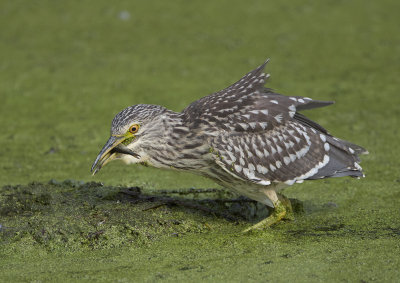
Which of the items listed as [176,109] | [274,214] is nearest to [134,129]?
[274,214]

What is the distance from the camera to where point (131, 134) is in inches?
165

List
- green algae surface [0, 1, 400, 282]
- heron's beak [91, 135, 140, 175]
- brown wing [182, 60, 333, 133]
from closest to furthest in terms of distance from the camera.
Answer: green algae surface [0, 1, 400, 282] < heron's beak [91, 135, 140, 175] < brown wing [182, 60, 333, 133]

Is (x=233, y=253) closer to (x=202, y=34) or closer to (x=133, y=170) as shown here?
(x=133, y=170)

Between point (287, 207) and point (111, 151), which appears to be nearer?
point (111, 151)

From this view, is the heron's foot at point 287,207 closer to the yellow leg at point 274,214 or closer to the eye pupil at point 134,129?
the yellow leg at point 274,214

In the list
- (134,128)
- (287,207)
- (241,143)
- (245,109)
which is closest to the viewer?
(134,128)

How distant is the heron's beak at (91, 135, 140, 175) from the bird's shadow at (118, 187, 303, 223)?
0.52 meters

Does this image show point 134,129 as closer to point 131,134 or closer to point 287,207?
point 131,134

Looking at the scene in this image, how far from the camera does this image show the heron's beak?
13.5 feet

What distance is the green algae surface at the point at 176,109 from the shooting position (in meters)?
3.88

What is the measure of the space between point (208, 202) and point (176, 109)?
254 centimetres

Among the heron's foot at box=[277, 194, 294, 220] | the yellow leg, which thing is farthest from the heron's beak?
the heron's foot at box=[277, 194, 294, 220]

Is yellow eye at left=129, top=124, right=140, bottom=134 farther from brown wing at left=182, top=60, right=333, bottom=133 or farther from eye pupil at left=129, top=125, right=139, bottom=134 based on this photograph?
brown wing at left=182, top=60, right=333, bottom=133

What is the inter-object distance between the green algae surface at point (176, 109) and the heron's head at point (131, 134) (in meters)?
0.45
